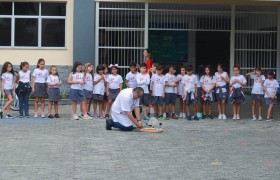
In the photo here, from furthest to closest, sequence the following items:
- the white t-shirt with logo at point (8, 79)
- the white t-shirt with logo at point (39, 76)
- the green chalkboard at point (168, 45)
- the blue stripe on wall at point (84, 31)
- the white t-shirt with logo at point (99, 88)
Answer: the green chalkboard at point (168, 45)
the blue stripe on wall at point (84, 31)
the white t-shirt with logo at point (99, 88)
the white t-shirt with logo at point (39, 76)
the white t-shirt with logo at point (8, 79)

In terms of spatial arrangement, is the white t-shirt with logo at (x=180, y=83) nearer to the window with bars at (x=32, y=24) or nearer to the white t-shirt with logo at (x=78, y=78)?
the white t-shirt with logo at (x=78, y=78)

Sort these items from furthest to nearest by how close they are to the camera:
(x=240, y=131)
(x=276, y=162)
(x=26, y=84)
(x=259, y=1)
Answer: (x=259, y=1) < (x=26, y=84) < (x=240, y=131) < (x=276, y=162)

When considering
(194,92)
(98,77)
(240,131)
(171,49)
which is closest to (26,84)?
(98,77)

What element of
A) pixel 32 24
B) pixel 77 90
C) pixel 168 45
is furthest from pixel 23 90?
pixel 168 45

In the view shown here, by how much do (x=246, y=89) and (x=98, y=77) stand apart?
25.5 ft

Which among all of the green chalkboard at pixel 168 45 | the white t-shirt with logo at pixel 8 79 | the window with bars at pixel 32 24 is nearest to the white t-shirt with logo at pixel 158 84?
the white t-shirt with logo at pixel 8 79

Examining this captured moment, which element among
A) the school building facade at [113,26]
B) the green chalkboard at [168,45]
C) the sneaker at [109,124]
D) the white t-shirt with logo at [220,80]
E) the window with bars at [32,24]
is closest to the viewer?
the sneaker at [109,124]

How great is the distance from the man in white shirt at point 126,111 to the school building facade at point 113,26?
27.4 feet

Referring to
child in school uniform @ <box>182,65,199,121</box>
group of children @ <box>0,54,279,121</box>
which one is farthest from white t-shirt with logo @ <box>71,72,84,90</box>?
child in school uniform @ <box>182,65,199,121</box>

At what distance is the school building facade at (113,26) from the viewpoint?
22531 millimetres

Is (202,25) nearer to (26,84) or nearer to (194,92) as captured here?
(194,92)

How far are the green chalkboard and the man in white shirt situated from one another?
963 cm

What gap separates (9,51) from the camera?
22.7 metres

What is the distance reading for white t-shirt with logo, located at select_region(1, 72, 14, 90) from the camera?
56.6ft
